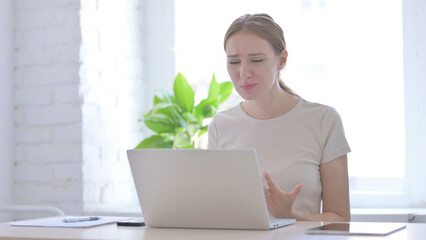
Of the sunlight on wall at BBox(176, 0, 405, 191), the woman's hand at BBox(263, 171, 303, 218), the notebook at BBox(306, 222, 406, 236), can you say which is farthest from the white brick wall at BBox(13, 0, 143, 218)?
the notebook at BBox(306, 222, 406, 236)

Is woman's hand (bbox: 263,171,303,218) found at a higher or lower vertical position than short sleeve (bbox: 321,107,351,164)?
lower

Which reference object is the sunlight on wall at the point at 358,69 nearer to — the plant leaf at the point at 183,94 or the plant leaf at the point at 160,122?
the plant leaf at the point at 183,94

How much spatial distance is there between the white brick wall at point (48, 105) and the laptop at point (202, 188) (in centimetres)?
151

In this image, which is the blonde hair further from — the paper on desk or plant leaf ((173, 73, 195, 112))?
plant leaf ((173, 73, 195, 112))

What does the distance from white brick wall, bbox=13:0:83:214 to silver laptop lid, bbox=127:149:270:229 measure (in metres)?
1.51

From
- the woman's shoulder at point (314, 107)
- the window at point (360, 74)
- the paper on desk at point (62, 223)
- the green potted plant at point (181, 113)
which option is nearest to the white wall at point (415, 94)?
the window at point (360, 74)

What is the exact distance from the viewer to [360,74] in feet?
10.7

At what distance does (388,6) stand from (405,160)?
Answer: 0.74 meters

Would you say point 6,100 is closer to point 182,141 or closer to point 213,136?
point 182,141

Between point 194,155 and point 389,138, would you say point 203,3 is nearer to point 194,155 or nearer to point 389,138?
point 389,138

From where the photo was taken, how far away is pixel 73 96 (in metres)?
3.14

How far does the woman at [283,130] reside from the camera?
2184 mm

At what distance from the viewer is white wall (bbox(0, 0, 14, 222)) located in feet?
10.4

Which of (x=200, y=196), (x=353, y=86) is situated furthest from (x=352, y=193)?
(x=200, y=196)
